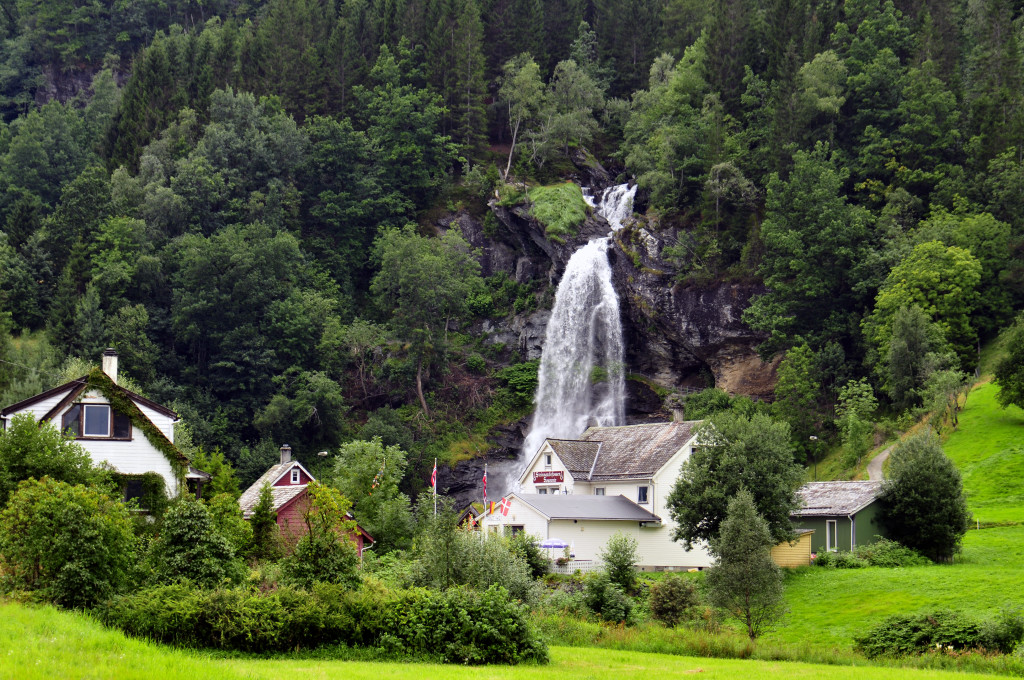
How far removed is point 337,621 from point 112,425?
22751 millimetres

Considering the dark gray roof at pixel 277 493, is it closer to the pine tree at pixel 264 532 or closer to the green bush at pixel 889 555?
the pine tree at pixel 264 532

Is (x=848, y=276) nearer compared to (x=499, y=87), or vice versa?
(x=848, y=276)

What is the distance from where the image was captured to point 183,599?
28.1 m

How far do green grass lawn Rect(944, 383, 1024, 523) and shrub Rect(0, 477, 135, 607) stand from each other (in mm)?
45091

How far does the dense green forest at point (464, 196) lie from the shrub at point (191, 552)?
4782 cm

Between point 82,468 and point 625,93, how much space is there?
86203 millimetres

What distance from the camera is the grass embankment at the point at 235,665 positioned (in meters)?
20.4

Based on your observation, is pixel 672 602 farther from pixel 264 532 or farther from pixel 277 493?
pixel 277 493

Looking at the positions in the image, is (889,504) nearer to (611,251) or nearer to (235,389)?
(611,251)

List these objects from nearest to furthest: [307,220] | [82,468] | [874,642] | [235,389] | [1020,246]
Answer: [874,642] → [82,468] → [1020,246] → [235,389] → [307,220]

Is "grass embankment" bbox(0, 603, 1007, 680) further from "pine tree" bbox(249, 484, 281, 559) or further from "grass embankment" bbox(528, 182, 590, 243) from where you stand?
"grass embankment" bbox(528, 182, 590, 243)

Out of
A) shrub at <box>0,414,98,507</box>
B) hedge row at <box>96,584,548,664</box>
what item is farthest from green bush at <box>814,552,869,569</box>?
shrub at <box>0,414,98,507</box>

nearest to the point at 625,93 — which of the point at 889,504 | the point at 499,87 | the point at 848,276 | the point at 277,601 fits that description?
the point at 499,87

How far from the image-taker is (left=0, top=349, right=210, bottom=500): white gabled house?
47219 mm
